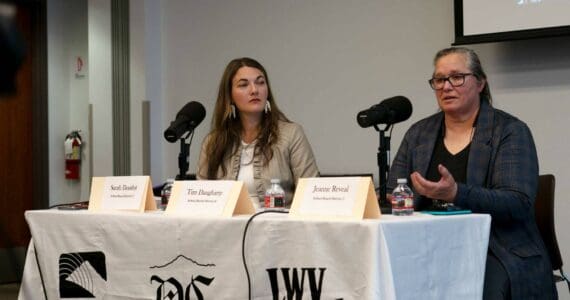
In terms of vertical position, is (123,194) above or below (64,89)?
below

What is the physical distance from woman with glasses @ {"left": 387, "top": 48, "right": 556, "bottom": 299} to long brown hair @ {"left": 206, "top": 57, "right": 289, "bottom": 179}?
55 centimetres

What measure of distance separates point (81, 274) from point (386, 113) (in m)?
1.05

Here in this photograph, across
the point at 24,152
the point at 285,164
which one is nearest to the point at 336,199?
the point at 285,164

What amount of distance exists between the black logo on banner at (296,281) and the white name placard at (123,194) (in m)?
0.60

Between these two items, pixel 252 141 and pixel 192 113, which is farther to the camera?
pixel 252 141

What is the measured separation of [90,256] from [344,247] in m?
0.89

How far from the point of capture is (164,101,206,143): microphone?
93.7 inches

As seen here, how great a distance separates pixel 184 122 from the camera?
2.44m

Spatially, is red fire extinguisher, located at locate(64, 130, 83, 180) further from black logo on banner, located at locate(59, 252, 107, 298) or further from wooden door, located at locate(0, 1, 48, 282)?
black logo on banner, located at locate(59, 252, 107, 298)

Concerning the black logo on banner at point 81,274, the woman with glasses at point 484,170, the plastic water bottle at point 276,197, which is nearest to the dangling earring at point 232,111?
the woman with glasses at point 484,170

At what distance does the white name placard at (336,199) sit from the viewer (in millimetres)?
1716

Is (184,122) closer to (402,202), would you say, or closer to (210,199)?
(210,199)

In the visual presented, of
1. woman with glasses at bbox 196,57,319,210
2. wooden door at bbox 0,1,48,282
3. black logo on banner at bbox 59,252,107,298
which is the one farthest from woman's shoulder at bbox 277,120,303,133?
wooden door at bbox 0,1,48,282

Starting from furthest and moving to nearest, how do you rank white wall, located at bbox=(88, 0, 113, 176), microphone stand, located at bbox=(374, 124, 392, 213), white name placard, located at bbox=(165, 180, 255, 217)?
1. white wall, located at bbox=(88, 0, 113, 176)
2. microphone stand, located at bbox=(374, 124, 392, 213)
3. white name placard, located at bbox=(165, 180, 255, 217)
